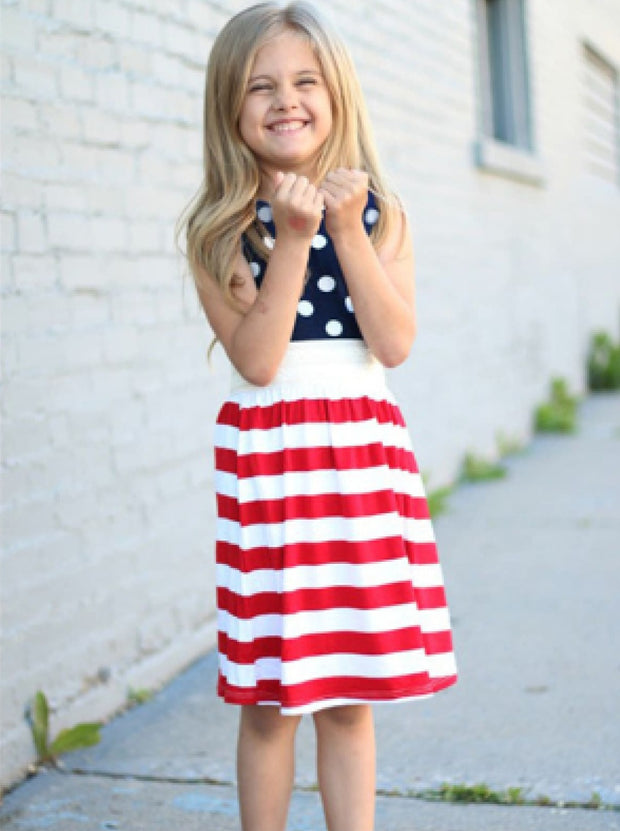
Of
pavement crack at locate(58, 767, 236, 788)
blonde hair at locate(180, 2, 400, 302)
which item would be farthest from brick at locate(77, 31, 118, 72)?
pavement crack at locate(58, 767, 236, 788)

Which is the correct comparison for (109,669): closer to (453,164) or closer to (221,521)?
(221,521)

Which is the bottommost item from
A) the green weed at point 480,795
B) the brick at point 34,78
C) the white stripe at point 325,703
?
the green weed at point 480,795

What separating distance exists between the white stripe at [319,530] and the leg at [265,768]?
1.10 feet

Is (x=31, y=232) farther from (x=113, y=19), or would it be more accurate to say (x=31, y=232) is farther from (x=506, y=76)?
(x=506, y=76)

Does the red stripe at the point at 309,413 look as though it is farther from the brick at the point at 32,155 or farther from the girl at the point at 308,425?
the brick at the point at 32,155

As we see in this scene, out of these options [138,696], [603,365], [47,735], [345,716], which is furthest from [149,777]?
[603,365]

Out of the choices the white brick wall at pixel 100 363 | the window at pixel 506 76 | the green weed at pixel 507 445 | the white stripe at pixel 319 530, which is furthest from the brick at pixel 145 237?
the window at pixel 506 76

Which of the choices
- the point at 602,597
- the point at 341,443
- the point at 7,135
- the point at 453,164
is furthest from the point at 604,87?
the point at 341,443

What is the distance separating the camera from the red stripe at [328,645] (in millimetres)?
2109

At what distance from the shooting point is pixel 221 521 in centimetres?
224

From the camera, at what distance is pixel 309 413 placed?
217 centimetres

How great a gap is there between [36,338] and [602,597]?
2.25 meters

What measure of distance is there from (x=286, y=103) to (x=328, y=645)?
967 mm

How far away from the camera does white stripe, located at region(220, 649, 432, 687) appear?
2.11m
